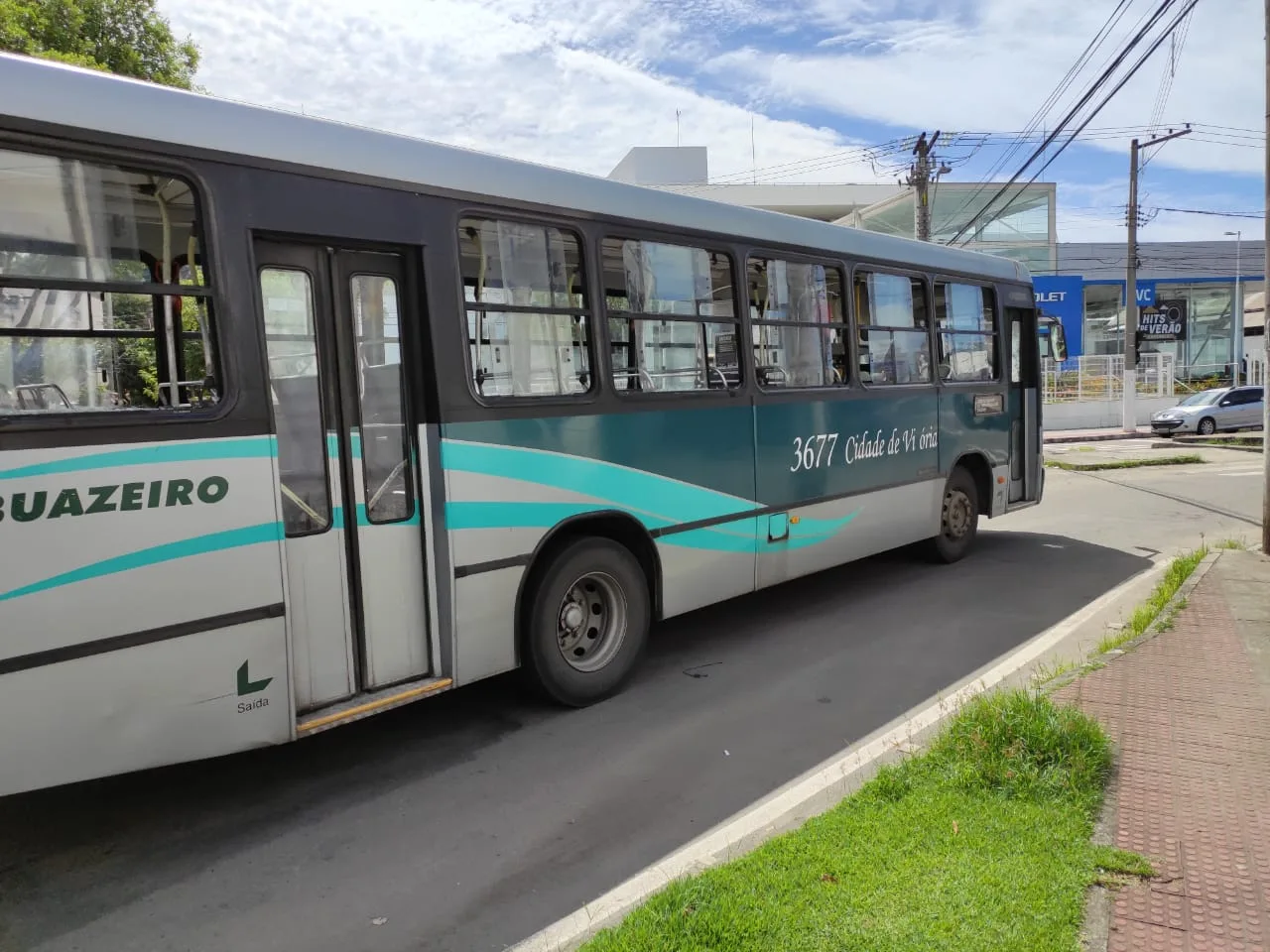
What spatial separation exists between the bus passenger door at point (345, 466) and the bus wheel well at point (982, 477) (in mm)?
6936

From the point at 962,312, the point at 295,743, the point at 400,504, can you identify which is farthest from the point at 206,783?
the point at 962,312

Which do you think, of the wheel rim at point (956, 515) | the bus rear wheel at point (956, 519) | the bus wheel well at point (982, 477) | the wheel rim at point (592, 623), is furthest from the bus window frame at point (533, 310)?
the bus wheel well at point (982, 477)

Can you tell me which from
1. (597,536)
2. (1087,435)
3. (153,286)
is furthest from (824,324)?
(1087,435)

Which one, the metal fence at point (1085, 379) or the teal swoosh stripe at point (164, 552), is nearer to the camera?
the teal swoosh stripe at point (164, 552)

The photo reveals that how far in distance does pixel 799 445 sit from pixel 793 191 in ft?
157

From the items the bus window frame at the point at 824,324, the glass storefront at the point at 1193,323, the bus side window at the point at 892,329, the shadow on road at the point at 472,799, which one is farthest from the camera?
the glass storefront at the point at 1193,323

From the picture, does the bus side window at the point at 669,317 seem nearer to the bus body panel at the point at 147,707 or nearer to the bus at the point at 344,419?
the bus at the point at 344,419

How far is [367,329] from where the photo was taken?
468 cm

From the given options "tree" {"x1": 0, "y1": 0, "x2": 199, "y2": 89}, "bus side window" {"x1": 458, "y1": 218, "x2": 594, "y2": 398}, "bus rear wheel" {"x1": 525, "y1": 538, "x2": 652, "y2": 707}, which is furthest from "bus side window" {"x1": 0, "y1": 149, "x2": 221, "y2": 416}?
"tree" {"x1": 0, "y1": 0, "x2": 199, "y2": 89}

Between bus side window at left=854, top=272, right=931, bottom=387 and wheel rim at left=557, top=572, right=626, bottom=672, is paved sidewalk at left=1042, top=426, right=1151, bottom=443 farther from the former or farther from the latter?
wheel rim at left=557, top=572, right=626, bottom=672

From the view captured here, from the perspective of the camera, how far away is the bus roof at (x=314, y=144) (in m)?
3.53

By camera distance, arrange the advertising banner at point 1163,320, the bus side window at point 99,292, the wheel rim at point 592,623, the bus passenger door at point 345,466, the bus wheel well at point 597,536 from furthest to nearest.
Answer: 1. the advertising banner at point 1163,320
2. the wheel rim at point 592,623
3. the bus wheel well at point 597,536
4. the bus passenger door at point 345,466
5. the bus side window at point 99,292

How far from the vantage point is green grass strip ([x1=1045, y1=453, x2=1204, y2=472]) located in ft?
63.7

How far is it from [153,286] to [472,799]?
2729mm
